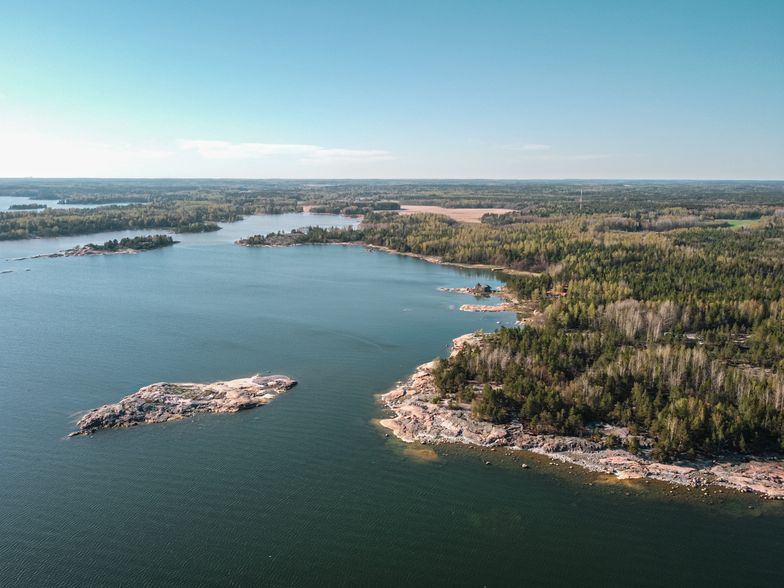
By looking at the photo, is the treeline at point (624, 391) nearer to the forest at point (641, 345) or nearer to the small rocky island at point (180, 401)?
the forest at point (641, 345)

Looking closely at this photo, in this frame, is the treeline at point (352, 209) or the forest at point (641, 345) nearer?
the forest at point (641, 345)

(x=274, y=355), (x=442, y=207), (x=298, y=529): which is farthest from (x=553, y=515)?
(x=442, y=207)

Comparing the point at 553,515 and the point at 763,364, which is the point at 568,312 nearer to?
the point at 763,364

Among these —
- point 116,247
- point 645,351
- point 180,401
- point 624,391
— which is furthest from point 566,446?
point 116,247

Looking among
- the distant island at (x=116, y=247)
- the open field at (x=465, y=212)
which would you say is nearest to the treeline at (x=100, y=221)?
the distant island at (x=116, y=247)

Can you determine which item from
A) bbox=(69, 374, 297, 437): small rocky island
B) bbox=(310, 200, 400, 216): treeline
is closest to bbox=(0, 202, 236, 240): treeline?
bbox=(310, 200, 400, 216): treeline
